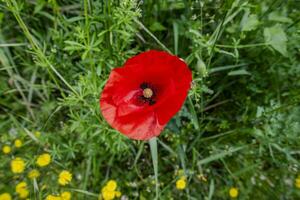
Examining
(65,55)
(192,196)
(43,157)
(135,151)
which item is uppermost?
(65,55)

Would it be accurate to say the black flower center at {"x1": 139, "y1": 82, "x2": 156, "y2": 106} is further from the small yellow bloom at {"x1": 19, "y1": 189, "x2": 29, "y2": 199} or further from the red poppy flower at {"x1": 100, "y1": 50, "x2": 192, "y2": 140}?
the small yellow bloom at {"x1": 19, "y1": 189, "x2": 29, "y2": 199}

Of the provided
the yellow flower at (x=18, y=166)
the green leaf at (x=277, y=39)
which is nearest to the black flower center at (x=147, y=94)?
the green leaf at (x=277, y=39)

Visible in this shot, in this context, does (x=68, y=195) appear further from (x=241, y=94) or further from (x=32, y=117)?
(x=241, y=94)

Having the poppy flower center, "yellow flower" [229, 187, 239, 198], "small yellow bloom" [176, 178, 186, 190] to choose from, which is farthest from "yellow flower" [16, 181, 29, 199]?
"yellow flower" [229, 187, 239, 198]

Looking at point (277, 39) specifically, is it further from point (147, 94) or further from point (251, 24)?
A: point (147, 94)

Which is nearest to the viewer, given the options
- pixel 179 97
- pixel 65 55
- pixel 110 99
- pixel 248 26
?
pixel 179 97

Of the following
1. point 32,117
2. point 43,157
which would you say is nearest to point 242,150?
point 43,157
